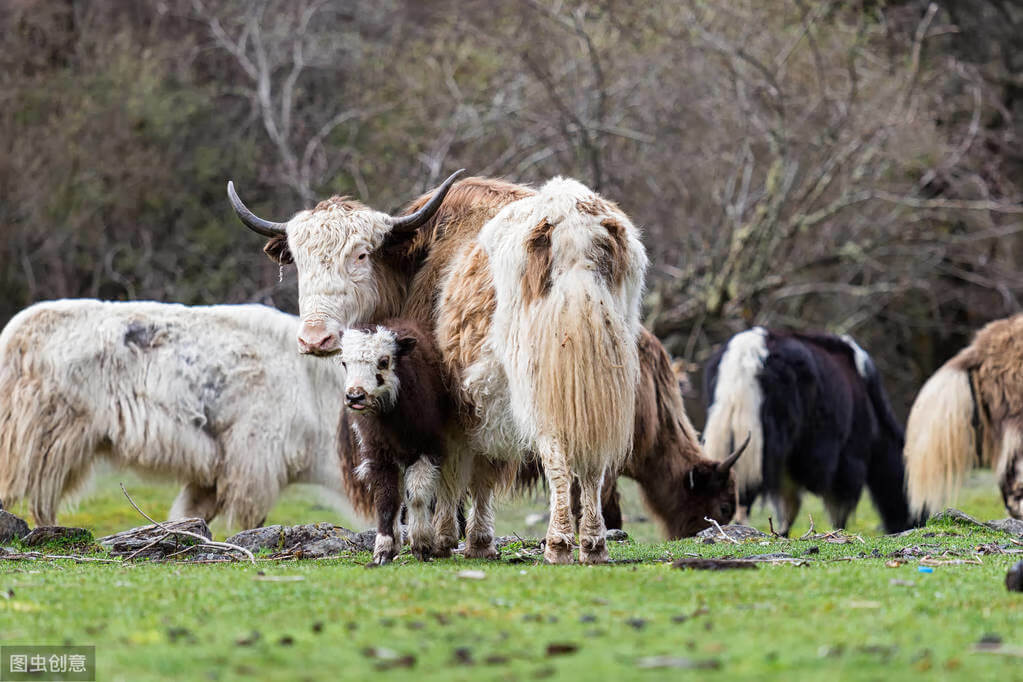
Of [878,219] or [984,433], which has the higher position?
[878,219]

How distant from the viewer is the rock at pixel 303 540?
6484 mm

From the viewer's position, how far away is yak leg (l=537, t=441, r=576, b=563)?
5.31 meters

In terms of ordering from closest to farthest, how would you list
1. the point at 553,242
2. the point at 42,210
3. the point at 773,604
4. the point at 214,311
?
1. the point at 773,604
2. the point at 553,242
3. the point at 214,311
4. the point at 42,210

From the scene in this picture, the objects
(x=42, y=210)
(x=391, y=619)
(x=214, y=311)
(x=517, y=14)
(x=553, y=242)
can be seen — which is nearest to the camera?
(x=391, y=619)

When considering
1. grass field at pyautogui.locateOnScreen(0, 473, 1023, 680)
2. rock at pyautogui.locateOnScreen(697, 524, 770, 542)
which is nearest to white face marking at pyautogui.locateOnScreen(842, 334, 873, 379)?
rock at pyautogui.locateOnScreen(697, 524, 770, 542)

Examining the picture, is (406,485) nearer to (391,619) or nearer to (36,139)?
(391,619)

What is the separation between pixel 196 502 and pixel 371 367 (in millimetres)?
4248

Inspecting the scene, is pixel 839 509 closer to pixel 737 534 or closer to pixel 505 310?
pixel 737 534

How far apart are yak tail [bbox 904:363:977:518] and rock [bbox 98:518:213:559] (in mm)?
5550

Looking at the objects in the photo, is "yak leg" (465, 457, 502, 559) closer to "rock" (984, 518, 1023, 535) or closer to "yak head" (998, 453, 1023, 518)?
"rock" (984, 518, 1023, 535)

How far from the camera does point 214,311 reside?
31.1ft

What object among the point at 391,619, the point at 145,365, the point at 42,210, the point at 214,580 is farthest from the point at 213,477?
the point at 42,210

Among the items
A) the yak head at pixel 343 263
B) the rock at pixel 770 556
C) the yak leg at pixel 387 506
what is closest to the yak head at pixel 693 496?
the rock at pixel 770 556

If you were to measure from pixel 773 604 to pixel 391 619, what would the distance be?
3.97 ft
